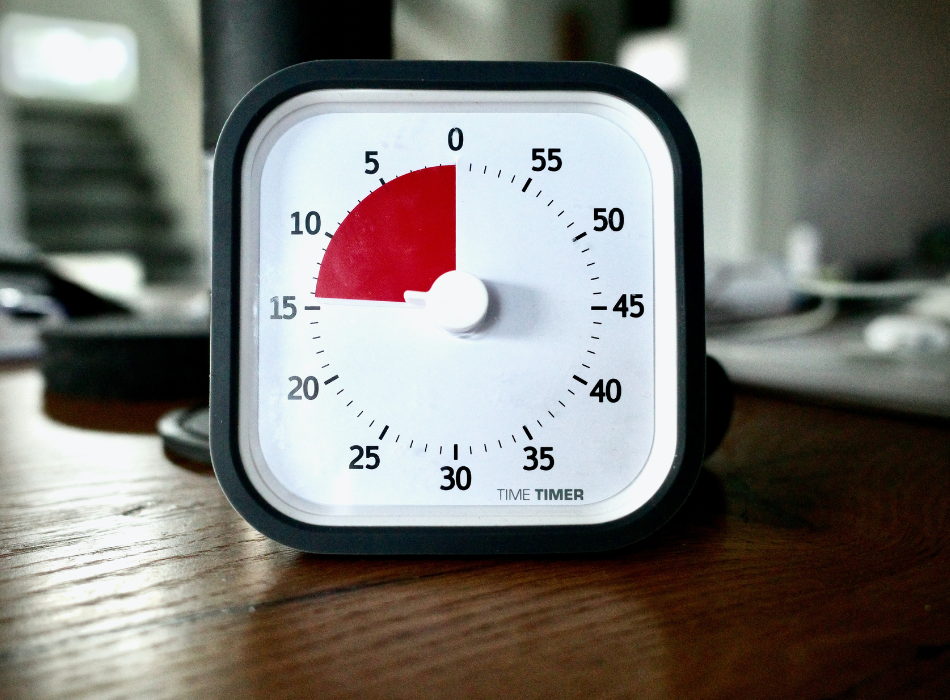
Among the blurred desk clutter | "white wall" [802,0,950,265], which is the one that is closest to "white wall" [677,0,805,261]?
"white wall" [802,0,950,265]

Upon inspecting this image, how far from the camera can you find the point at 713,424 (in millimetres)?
536

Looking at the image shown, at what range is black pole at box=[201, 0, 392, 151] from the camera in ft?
1.84

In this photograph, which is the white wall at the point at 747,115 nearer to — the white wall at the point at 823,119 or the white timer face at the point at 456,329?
the white wall at the point at 823,119

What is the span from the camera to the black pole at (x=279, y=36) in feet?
1.84

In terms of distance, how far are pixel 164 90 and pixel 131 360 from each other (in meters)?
6.93

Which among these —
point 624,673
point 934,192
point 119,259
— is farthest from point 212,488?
point 119,259

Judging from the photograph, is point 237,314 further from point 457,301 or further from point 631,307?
point 631,307

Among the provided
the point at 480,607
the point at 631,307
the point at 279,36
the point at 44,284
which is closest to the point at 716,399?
the point at 631,307

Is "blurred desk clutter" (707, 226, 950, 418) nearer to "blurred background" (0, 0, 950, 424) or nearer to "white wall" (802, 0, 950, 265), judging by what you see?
"blurred background" (0, 0, 950, 424)

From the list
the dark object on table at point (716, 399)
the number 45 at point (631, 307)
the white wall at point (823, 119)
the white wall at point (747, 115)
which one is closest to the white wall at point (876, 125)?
the white wall at point (823, 119)

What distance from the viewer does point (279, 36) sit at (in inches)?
22.1

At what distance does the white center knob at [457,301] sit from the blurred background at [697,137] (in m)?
0.22

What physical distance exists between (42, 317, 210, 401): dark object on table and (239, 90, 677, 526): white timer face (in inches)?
15.9

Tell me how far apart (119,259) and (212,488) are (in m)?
6.48
